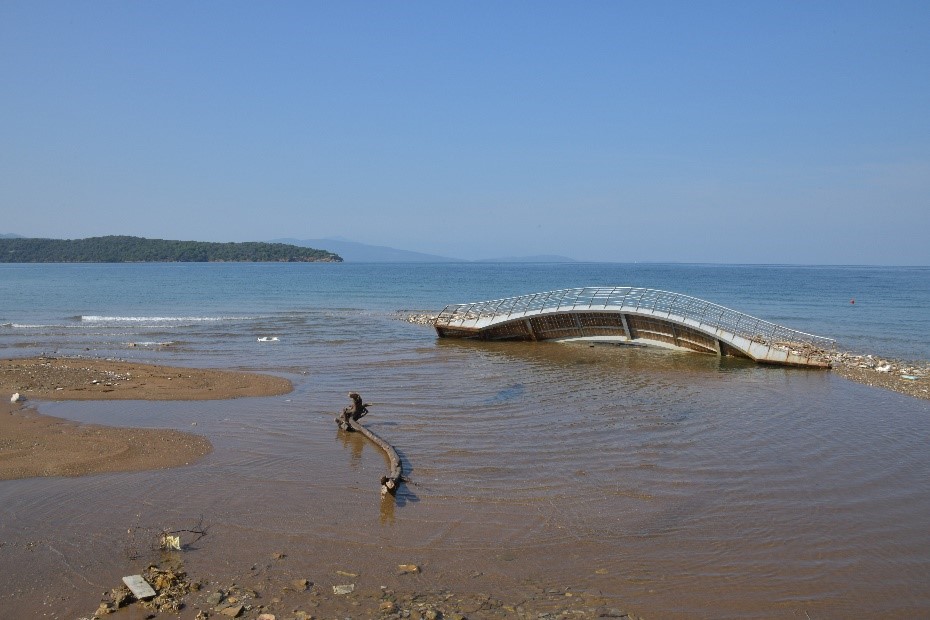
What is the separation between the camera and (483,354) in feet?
85.1

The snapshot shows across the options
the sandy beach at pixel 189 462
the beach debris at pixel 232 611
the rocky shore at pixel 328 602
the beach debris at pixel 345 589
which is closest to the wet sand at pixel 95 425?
the sandy beach at pixel 189 462

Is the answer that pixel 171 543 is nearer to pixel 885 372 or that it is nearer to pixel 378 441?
pixel 378 441

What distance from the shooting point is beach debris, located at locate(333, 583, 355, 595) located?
7.02 metres

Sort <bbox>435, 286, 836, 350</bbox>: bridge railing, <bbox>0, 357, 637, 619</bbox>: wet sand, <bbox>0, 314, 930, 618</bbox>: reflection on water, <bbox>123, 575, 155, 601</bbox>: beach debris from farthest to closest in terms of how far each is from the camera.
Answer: <bbox>435, 286, 836, 350</bbox>: bridge railing, <bbox>0, 314, 930, 618</bbox>: reflection on water, <bbox>123, 575, 155, 601</bbox>: beach debris, <bbox>0, 357, 637, 619</bbox>: wet sand

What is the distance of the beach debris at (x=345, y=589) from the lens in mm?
7024

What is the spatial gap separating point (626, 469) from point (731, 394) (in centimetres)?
825

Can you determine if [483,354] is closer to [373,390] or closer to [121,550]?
[373,390]

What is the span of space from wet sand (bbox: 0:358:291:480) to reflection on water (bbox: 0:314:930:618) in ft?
2.14

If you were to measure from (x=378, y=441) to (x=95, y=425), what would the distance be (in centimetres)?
601

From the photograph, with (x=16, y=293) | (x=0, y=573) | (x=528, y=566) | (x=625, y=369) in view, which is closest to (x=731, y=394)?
(x=625, y=369)

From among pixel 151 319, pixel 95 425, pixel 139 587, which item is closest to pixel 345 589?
pixel 139 587

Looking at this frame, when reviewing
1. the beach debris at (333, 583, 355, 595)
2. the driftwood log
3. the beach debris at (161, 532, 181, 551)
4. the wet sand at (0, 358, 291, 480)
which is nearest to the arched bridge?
the wet sand at (0, 358, 291, 480)

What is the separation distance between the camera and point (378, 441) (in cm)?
1226

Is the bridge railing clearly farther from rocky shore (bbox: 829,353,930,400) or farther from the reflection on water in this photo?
the reflection on water
